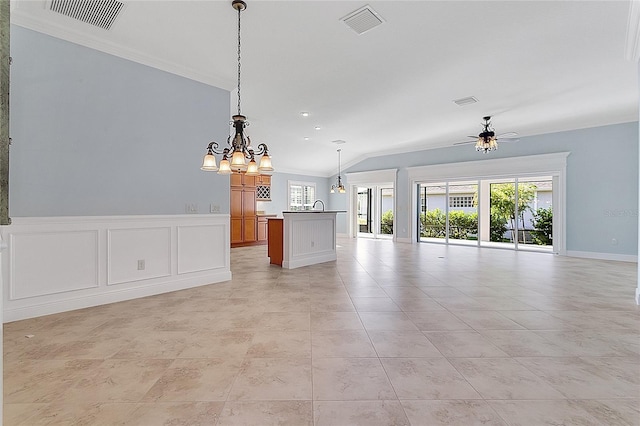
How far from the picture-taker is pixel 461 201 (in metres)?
9.34

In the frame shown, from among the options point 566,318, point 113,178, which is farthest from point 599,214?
point 113,178

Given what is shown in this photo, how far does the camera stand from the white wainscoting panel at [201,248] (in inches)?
170

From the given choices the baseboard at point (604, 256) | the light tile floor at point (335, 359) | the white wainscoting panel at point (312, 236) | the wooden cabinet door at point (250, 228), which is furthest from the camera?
the wooden cabinet door at point (250, 228)

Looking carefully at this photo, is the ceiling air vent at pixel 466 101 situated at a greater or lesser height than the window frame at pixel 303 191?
greater

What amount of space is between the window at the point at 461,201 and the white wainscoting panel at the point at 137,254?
26.6 ft

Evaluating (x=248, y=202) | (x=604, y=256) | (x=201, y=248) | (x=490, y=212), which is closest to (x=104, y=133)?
(x=201, y=248)

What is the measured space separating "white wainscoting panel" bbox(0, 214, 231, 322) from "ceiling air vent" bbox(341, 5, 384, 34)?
123 inches

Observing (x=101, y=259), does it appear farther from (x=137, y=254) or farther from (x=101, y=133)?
(x=101, y=133)

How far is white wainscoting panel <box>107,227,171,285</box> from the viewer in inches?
146

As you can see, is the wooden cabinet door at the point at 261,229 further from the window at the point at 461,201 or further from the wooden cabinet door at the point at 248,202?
the window at the point at 461,201

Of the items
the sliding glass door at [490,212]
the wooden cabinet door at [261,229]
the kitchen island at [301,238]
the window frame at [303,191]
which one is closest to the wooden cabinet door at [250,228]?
the wooden cabinet door at [261,229]

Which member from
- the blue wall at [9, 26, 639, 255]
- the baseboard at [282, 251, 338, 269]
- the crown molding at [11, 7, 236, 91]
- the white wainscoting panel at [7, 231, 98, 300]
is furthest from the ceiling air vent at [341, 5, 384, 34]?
the baseboard at [282, 251, 338, 269]

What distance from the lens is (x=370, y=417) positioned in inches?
66.5

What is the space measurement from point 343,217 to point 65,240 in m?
9.66
